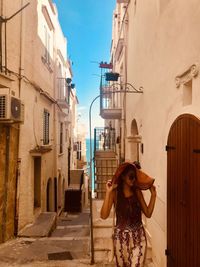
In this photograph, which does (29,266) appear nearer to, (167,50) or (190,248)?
(190,248)

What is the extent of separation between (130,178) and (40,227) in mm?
6115

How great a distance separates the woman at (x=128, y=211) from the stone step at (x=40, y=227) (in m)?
5.14

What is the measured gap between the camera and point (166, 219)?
4.54 metres

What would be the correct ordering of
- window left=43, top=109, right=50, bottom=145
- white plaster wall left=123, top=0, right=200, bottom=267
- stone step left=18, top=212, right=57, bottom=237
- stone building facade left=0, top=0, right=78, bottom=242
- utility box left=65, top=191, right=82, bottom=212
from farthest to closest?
utility box left=65, top=191, right=82, bottom=212 → window left=43, top=109, right=50, bottom=145 → stone step left=18, top=212, right=57, bottom=237 → stone building facade left=0, top=0, right=78, bottom=242 → white plaster wall left=123, top=0, right=200, bottom=267

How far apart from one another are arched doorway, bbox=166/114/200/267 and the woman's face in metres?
0.75

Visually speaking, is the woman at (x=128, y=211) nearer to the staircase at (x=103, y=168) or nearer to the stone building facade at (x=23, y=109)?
the stone building facade at (x=23, y=109)

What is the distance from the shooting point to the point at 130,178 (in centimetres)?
334

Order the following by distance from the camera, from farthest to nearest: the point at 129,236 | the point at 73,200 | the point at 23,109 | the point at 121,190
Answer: the point at 73,200 → the point at 23,109 → the point at 121,190 → the point at 129,236

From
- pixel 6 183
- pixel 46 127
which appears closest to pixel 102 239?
pixel 6 183

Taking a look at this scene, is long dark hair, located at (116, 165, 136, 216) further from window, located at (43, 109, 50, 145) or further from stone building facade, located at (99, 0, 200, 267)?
window, located at (43, 109, 50, 145)

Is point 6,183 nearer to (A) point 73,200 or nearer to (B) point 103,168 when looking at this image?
(B) point 103,168

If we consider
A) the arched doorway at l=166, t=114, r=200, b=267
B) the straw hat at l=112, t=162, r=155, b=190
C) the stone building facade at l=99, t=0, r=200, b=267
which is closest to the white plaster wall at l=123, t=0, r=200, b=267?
the stone building facade at l=99, t=0, r=200, b=267

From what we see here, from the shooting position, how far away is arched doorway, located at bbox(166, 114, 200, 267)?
3353 mm

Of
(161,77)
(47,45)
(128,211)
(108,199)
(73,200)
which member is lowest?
(73,200)
